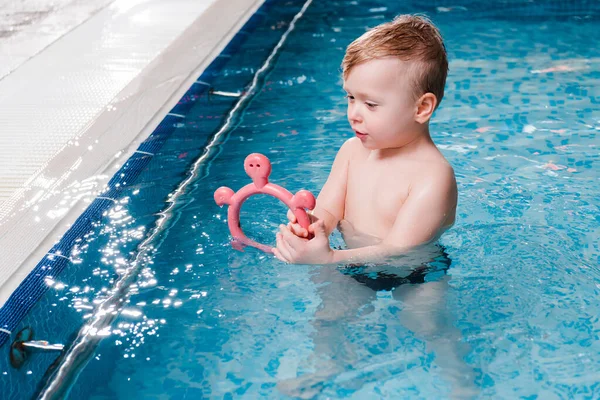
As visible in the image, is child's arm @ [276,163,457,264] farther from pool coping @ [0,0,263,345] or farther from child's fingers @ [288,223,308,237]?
pool coping @ [0,0,263,345]

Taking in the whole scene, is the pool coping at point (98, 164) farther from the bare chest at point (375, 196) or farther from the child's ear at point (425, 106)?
the child's ear at point (425, 106)

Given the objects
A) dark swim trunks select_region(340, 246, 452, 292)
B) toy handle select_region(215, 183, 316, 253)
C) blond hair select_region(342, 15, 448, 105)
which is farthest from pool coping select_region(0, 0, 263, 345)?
blond hair select_region(342, 15, 448, 105)

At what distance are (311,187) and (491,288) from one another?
3.89 feet

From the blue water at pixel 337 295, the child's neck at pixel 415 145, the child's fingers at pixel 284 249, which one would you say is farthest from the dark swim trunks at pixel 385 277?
the child's neck at pixel 415 145

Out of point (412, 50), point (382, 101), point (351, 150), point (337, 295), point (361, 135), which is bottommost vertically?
point (337, 295)

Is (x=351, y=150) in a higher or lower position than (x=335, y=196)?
higher

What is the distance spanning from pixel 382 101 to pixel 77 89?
8.11 ft

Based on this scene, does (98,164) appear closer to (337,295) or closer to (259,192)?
(259,192)

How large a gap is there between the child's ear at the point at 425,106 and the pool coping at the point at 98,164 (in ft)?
4.37

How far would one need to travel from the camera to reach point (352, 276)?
260 centimetres

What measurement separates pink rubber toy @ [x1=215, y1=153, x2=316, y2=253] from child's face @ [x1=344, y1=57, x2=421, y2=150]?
0.31 m

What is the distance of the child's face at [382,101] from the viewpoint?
2.38m

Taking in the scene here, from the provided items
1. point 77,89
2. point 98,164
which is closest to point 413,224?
point 98,164

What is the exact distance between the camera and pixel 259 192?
257 centimetres
